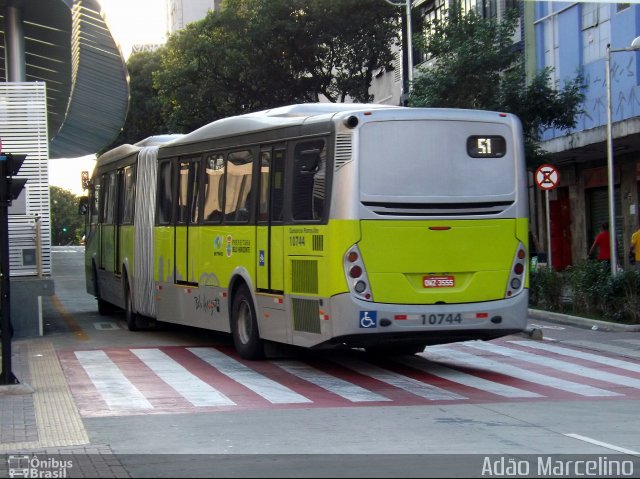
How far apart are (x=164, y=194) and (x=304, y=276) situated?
223 inches

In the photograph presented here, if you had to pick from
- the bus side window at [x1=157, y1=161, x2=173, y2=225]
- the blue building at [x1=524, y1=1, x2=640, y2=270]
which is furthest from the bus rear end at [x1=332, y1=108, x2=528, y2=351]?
the blue building at [x1=524, y1=1, x2=640, y2=270]

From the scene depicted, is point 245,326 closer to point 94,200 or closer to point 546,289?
point 546,289

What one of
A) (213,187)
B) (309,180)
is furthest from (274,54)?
(309,180)

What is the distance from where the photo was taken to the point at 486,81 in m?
28.0

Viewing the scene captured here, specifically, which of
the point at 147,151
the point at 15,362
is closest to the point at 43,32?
the point at 147,151

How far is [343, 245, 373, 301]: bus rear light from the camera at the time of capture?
1360cm

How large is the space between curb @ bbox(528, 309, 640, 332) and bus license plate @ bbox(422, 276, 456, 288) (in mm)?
7928

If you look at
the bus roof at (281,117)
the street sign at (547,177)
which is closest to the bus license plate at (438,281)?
the bus roof at (281,117)

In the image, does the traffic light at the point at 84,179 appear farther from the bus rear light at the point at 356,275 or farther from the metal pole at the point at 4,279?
the bus rear light at the point at 356,275

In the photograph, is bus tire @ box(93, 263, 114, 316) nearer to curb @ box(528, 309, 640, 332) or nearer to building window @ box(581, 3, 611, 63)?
curb @ box(528, 309, 640, 332)

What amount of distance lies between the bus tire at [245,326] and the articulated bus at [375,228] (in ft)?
0.07

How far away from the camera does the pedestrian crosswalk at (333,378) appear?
12617 millimetres

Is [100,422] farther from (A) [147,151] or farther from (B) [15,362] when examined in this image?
(A) [147,151]

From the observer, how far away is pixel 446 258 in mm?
13992
